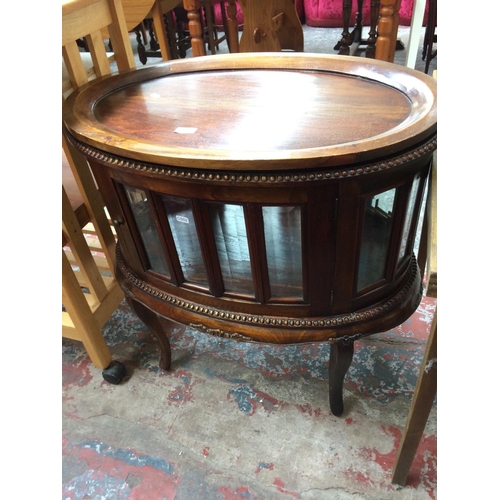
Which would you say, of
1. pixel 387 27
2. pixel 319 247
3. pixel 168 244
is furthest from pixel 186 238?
pixel 387 27

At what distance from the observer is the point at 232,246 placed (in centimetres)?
82

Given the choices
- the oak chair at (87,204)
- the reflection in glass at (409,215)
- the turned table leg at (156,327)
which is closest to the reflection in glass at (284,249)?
the reflection in glass at (409,215)

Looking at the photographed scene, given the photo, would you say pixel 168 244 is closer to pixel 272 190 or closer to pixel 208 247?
pixel 208 247

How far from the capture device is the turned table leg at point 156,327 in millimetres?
1121

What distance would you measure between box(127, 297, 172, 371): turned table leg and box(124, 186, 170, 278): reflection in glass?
0.21 m

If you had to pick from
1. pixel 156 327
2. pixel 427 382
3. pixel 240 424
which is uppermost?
pixel 427 382

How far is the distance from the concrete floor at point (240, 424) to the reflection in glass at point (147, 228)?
0.50m

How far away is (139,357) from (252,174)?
3.06ft

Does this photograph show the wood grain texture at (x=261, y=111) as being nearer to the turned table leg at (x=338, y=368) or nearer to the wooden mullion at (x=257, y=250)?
the wooden mullion at (x=257, y=250)

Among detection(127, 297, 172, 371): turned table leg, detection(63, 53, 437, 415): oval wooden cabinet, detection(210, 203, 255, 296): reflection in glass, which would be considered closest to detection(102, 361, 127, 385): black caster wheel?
detection(127, 297, 172, 371): turned table leg

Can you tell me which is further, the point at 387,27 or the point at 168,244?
the point at 387,27

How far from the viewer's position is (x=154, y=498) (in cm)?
104

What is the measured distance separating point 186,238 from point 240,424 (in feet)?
1.97

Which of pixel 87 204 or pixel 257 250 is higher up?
pixel 257 250
